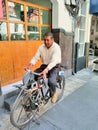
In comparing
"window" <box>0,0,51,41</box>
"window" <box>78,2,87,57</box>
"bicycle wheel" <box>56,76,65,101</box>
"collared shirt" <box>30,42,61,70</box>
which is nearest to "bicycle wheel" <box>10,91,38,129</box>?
"collared shirt" <box>30,42,61,70</box>

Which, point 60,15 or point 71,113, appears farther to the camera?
point 60,15

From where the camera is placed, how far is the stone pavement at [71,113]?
2.14 metres

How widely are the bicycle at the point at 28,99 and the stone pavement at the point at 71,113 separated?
13 cm

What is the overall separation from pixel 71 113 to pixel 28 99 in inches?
36.8

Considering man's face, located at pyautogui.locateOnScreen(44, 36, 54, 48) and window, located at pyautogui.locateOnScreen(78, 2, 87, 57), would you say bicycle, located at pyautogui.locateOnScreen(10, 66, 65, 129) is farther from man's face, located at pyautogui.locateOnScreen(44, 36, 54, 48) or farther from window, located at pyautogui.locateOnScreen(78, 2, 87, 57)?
window, located at pyautogui.locateOnScreen(78, 2, 87, 57)

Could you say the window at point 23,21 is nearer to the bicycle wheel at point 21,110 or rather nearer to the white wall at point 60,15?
the white wall at point 60,15

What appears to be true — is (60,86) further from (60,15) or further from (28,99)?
(60,15)

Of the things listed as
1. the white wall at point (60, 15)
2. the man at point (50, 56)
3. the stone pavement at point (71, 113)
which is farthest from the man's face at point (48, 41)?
the white wall at point (60, 15)

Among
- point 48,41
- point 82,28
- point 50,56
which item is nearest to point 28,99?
point 50,56

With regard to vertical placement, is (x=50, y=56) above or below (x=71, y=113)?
above

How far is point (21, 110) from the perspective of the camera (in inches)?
82.2

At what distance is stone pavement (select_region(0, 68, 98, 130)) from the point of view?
214 centimetres

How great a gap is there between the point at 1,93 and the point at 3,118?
48cm

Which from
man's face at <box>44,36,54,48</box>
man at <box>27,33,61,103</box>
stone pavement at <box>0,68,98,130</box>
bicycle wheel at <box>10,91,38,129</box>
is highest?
man's face at <box>44,36,54,48</box>
